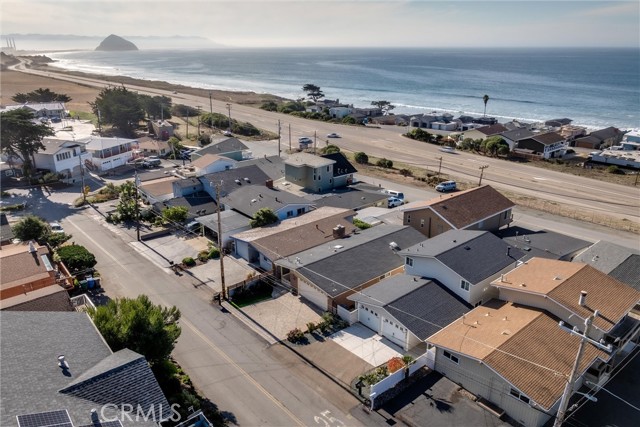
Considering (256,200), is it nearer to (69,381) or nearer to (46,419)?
(69,381)

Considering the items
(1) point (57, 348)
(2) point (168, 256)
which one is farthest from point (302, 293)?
(1) point (57, 348)

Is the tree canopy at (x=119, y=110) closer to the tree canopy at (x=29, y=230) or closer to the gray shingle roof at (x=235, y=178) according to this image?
the gray shingle roof at (x=235, y=178)

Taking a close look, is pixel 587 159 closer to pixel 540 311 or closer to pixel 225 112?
pixel 540 311

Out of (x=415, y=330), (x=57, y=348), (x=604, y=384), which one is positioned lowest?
(x=604, y=384)

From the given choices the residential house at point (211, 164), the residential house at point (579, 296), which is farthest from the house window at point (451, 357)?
the residential house at point (211, 164)

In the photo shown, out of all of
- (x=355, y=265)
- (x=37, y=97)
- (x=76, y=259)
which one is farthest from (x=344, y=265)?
(x=37, y=97)
